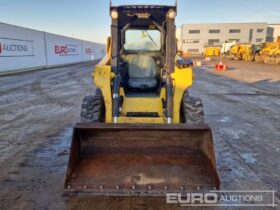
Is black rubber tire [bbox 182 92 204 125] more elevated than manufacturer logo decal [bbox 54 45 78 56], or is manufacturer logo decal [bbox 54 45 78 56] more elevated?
manufacturer logo decal [bbox 54 45 78 56]

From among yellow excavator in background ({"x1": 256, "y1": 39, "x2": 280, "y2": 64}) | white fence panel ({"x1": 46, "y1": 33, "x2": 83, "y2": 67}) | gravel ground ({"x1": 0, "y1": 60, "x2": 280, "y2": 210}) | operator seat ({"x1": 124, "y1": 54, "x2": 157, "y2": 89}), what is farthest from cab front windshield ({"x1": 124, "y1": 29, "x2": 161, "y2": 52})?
yellow excavator in background ({"x1": 256, "y1": 39, "x2": 280, "y2": 64})

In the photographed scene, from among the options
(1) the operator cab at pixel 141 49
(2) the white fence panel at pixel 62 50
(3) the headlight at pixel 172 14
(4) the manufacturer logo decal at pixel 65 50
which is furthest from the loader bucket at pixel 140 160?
(4) the manufacturer logo decal at pixel 65 50

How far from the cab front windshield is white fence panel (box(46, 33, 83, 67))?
63.9 ft

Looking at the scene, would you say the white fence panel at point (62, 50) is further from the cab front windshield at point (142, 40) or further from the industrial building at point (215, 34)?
the industrial building at point (215, 34)

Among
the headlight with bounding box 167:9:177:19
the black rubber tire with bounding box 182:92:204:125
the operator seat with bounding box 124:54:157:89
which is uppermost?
the headlight with bounding box 167:9:177:19

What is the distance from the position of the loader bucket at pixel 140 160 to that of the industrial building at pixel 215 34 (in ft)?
206

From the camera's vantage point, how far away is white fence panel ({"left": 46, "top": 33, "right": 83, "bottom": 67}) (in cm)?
2345

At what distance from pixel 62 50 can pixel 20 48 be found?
8.60 meters

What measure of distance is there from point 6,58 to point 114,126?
16229 millimetres

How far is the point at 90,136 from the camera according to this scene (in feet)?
11.0

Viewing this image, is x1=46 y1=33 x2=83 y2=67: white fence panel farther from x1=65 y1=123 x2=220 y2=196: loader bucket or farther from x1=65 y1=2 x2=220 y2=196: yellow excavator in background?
x1=65 y1=123 x2=220 y2=196: loader bucket

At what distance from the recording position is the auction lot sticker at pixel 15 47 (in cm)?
1617

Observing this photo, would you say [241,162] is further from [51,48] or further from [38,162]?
[51,48]

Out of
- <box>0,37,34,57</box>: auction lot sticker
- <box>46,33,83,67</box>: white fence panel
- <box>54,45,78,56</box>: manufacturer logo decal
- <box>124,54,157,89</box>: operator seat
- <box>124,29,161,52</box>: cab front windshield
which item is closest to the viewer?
<box>124,54,157,89</box>: operator seat
